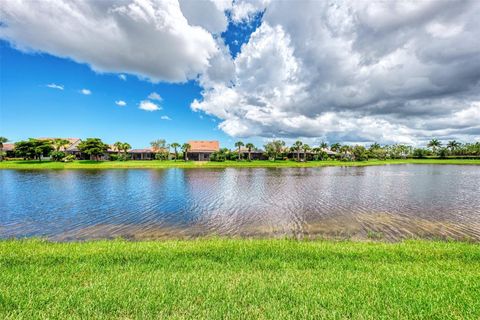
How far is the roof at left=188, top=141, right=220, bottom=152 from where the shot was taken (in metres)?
100.0

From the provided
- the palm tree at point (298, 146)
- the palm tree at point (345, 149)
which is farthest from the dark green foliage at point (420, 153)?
the palm tree at point (298, 146)

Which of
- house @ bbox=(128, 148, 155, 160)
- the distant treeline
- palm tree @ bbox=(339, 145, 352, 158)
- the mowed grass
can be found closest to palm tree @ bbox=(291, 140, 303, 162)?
the distant treeline

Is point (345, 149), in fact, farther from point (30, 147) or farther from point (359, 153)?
point (30, 147)

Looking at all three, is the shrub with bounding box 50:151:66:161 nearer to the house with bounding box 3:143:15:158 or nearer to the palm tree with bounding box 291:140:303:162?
the house with bounding box 3:143:15:158

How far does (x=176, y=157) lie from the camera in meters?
101

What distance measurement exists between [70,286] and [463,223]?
21.7 meters

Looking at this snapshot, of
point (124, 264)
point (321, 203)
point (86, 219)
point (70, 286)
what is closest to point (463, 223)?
point (321, 203)

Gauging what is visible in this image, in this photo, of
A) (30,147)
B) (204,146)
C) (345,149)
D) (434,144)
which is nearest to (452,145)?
(434,144)

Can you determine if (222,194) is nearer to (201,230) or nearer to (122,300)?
(201,230)

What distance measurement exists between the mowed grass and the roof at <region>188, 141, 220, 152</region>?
92.2 meters

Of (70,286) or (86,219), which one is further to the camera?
(86,219)

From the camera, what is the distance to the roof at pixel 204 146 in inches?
3937

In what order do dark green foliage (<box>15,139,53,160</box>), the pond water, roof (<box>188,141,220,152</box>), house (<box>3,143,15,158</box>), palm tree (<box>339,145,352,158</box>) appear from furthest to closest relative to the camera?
1. palm tree (<box>339,145,352,158</box>)
2. roof (<box>188,141,220,152</box>)
3. house (<box>3,143,15,158</box>)
4. dark green foliage (<box>15,139,53,160</box>)
5. the pond water

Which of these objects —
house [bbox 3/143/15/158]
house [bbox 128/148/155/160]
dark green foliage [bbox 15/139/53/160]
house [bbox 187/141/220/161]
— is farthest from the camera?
house [bbox 128/148/155/160]
